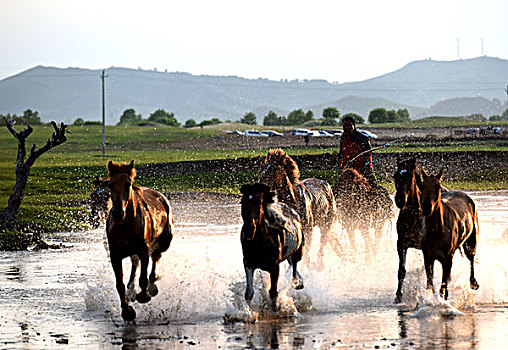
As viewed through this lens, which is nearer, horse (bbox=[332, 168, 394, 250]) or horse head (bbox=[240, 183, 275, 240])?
horse head (bbox=[240, 183, 275, 240])

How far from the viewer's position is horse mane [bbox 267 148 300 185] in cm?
1269

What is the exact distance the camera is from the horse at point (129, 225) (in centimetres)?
1026

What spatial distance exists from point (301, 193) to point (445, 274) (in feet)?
9.87

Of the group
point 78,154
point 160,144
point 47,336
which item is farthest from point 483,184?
point 160,144

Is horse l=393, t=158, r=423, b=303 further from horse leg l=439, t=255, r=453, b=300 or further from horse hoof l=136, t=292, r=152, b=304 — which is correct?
horse hoof l=136, t=292, r=152, b=304

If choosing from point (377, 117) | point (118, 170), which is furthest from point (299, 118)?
point (118, 170)

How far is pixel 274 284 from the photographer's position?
10641mm

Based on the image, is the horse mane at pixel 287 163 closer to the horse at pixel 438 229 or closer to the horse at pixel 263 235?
the horse at pixel 263 235

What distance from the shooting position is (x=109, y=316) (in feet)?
36.9

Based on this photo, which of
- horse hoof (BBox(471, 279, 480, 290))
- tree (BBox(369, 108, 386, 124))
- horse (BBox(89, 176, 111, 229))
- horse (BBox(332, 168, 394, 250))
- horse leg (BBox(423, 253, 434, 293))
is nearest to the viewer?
horse leg (BBox(423, 253, 434, 293))

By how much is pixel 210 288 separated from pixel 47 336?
116 inches

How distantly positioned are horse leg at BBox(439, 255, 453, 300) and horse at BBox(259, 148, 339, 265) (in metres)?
2.62

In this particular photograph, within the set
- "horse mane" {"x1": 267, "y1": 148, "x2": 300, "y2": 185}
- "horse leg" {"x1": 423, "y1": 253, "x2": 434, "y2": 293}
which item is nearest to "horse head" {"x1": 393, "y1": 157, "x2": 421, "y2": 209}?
"horse leg" {"x1": 423, "y1": 253, "x2": 434, "y2": 293}

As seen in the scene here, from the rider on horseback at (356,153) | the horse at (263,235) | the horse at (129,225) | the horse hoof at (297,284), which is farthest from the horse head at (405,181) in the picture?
the rider on horseback at (356,153)
